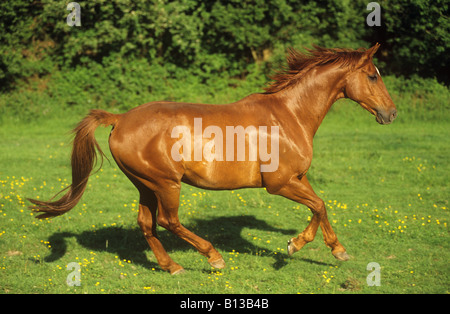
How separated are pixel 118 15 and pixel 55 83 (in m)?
3.07

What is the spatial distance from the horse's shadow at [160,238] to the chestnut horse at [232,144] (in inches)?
31.1

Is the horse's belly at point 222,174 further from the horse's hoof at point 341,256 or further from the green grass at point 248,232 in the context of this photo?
the horse's hoof at point 341,256

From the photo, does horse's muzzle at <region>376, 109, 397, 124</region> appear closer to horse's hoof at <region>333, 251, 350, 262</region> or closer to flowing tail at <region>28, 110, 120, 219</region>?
horse's hoof at <region>333, 251, 350, 262</region>

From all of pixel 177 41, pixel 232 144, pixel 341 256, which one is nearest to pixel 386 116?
pixel 341 256

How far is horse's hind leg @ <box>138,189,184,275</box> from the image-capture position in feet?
20.1

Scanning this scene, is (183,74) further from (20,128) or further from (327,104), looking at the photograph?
(327,104)

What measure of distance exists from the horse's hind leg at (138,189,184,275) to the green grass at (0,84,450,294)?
128mm

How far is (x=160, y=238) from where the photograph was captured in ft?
24.1

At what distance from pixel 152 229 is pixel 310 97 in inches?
94.3

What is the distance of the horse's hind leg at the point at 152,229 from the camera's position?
611 cm

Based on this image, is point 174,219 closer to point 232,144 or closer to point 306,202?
point 232,144

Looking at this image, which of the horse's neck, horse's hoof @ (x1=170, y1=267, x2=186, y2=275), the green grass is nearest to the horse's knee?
the green grass

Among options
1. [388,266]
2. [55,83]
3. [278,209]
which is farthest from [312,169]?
[55,83]

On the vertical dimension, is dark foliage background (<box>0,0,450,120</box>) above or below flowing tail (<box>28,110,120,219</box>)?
above
